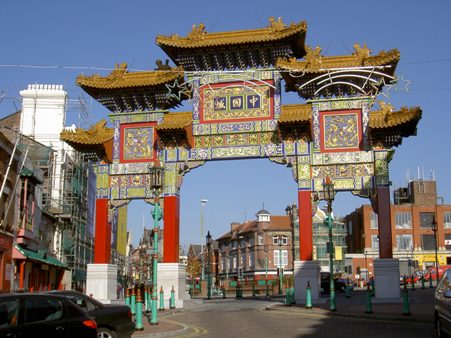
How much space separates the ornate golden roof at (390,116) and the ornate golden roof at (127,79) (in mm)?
10437

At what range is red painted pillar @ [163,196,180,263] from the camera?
104 ft

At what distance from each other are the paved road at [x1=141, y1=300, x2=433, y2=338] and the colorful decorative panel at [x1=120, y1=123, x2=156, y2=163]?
38.3ft

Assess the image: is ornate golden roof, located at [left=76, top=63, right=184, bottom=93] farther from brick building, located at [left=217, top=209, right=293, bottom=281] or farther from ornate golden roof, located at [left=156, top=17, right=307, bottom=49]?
brick building, located at [left=217, top=209, right=293, bottom=281]

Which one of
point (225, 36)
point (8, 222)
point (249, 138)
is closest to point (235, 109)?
point (249, 138)

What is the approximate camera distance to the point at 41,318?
10.5 meters

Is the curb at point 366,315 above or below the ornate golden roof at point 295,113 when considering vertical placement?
below

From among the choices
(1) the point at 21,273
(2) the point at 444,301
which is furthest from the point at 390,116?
(1) the point at 21,273

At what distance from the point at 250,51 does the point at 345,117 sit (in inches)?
238

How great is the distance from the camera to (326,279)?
55.2 metres

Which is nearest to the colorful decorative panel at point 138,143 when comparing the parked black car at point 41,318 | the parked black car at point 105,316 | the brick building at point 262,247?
the parked black car at point 105,316

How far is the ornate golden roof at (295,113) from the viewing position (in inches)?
1198

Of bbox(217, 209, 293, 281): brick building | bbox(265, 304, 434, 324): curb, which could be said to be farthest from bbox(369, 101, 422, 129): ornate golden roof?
bbox(217, 209, 293, 281): brick building

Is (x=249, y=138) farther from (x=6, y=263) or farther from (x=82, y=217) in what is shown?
(x=82, y=217)

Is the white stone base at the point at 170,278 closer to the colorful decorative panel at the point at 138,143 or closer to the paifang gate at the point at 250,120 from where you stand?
the paifang gate at the point at 250,120
